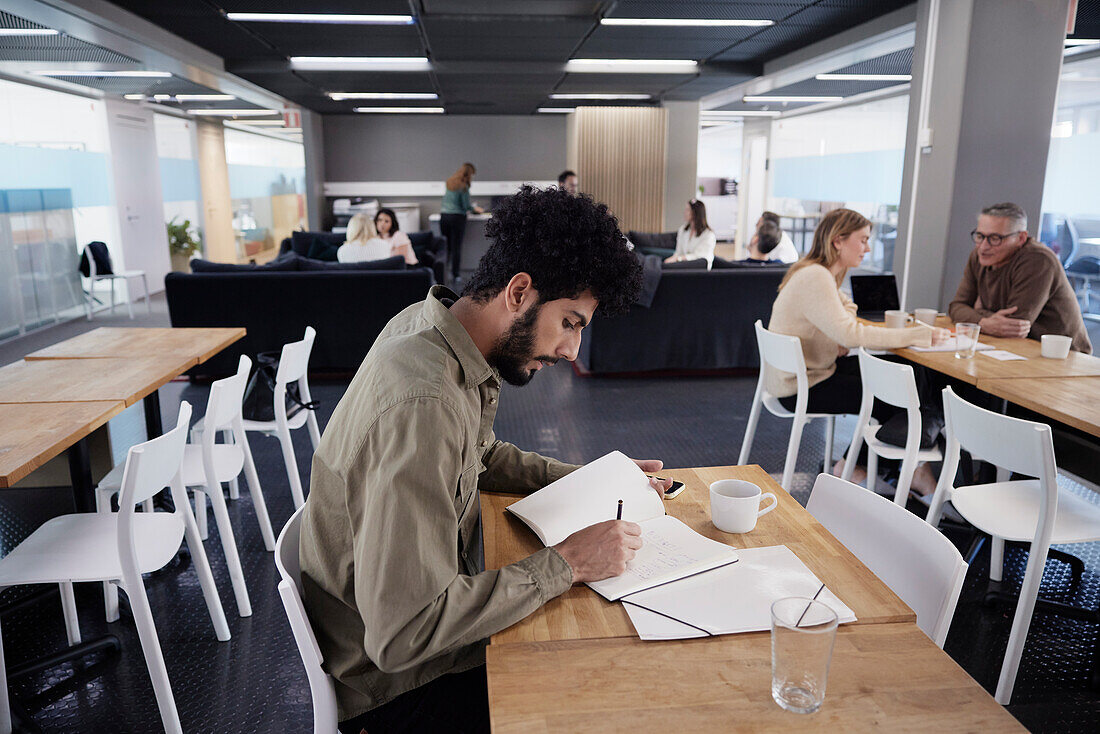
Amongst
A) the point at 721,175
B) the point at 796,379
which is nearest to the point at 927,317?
the point at 796,379

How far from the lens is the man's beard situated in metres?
1.33

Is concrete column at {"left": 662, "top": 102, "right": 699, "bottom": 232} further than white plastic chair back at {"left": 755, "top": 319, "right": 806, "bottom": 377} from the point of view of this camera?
Yes

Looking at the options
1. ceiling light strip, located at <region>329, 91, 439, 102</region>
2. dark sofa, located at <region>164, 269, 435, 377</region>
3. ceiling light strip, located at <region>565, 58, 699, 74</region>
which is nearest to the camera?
dark sofa, located at <region>164, 269, 435, 377</region>

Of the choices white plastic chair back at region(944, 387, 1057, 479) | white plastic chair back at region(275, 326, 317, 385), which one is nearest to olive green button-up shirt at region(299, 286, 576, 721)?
white plastic chair back at region(944, 387, 1057, 479)

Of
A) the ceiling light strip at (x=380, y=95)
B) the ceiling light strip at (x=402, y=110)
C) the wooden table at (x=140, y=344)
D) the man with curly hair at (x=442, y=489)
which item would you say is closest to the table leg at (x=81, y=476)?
the wooden table at (x=140, y=344)

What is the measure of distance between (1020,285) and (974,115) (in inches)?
61.9

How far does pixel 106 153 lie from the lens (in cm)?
895

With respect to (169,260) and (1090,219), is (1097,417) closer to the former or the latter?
(1090,219)

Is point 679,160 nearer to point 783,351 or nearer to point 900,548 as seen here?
point 783,351

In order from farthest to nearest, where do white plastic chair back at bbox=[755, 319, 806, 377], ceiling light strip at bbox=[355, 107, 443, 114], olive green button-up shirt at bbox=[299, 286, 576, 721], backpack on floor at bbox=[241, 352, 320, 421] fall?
ceiling light strip at bbox=[355, 107, 443, 114] < backpack on floor at bbox=[241, 352, 320, 421] < white plastic chair back at bbox=[755, 319, 806, 377] < olive green button-up shirt at bbox=[299, 286, 576, 721]

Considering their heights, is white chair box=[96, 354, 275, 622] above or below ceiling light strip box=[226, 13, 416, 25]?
below

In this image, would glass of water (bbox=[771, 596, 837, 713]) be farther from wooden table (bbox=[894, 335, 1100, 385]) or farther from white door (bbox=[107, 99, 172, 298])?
white door (bbox=[107, 99, 172, 298])

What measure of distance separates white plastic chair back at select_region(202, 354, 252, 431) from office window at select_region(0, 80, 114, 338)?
5653 mm

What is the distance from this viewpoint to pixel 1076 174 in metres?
6.14
